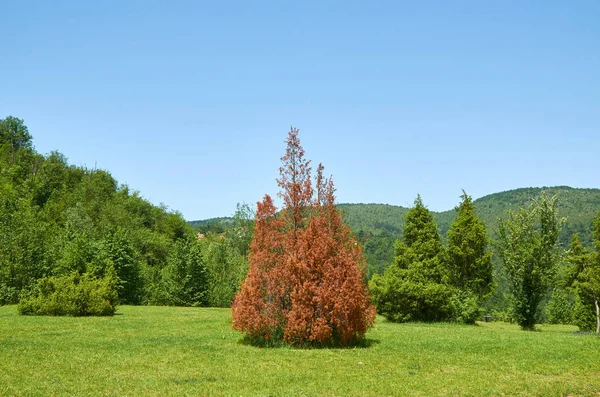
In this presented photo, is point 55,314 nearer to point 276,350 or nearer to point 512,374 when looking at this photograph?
point 276,350

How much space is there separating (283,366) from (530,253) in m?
24.7

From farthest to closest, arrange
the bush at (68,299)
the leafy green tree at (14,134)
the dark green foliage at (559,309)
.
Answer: the leafy green tree at (14,134)
the dark green foliage at (559,309)
the bush at (68,299)

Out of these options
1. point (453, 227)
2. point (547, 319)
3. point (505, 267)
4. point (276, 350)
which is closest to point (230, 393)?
point (276, 350)

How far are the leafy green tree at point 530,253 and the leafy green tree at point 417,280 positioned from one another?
4.83 m

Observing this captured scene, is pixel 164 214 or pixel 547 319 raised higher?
pixel 164 214

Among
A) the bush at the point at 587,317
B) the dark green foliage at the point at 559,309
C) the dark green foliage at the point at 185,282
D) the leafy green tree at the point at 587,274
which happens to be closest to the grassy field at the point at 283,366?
the leafy green tree at the point at 587,274

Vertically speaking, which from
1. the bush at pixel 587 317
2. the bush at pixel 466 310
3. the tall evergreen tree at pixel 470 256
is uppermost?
the tall evergreen tree at pixel 470 256

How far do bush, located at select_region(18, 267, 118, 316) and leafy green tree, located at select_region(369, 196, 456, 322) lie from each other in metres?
20.2

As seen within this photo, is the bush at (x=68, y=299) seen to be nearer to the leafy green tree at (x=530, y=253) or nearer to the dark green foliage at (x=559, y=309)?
the leafy green tree at (x=530, y=253)

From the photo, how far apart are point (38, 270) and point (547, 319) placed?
83.3 m

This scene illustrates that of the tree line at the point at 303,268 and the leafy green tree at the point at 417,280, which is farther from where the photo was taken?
the leafy green tree at the point at 417,280

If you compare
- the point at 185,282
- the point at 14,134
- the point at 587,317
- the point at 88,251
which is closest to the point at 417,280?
the point at 587,317

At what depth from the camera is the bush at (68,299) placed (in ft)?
108

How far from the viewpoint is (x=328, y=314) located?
19.9 m
